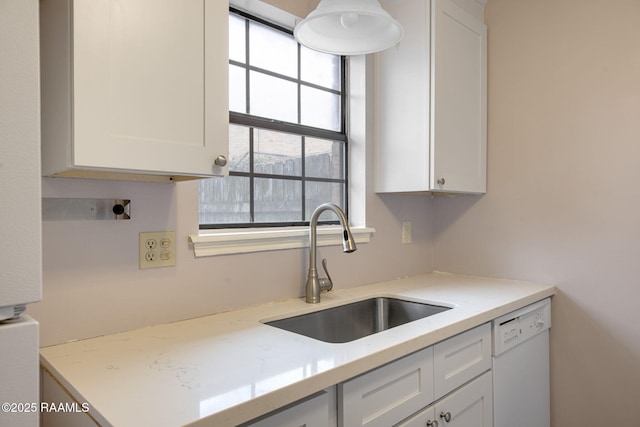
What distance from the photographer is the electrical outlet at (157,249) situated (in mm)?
1259

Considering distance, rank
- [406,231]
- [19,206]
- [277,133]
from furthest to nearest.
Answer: [406,231], [277,133], [19,206]

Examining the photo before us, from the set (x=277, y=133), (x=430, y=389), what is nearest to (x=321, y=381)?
(x=430, y=389)

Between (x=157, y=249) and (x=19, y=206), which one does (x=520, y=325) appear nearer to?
(x=157, y=249)

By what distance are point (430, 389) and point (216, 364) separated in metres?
0.66

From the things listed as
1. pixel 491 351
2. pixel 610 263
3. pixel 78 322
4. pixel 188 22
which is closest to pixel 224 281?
pixel 78 322

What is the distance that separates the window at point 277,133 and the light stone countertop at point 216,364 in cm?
44

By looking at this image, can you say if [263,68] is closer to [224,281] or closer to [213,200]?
[213,200]

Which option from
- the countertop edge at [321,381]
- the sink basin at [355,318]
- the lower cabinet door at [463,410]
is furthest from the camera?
the sink basin at [355,318]

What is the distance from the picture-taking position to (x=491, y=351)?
1547mm

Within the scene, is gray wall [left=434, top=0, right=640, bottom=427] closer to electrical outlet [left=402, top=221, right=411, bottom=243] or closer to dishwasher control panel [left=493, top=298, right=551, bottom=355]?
dishwasher control panel [left=493, top=298, right=551, bottom=355]

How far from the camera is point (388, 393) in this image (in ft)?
3.63

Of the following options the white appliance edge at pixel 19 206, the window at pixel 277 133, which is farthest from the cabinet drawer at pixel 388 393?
Result: the window at pixel 277 133

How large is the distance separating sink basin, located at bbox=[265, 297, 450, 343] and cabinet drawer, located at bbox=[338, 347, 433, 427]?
17.7 inches

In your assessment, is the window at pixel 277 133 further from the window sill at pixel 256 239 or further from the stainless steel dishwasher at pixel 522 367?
the stainless steel dishwasher at pixel 522 367
